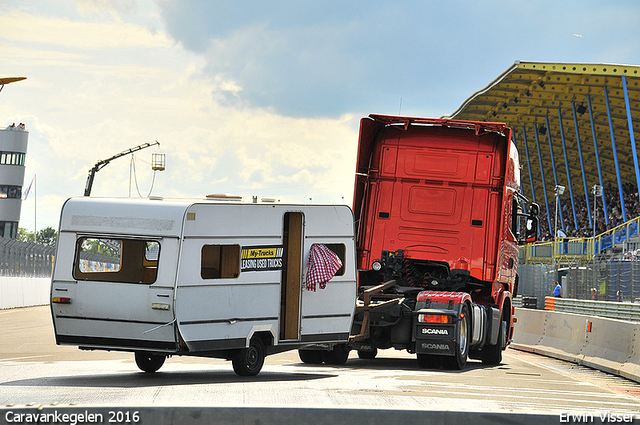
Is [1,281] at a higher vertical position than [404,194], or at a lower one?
lower

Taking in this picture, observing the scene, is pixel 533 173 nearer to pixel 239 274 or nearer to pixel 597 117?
pixel 597 117

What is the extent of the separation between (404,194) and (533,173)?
59.4m

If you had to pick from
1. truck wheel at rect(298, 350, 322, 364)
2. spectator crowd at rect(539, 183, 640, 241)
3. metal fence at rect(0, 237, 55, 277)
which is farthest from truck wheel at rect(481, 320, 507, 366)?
spectator crowd at rect(539, 183, 640, 241)

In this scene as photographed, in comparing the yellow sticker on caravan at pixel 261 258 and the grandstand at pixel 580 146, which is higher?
the grandstand at pixel 580 146

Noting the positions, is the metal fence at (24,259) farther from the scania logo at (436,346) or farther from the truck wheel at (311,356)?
the scania logo at (436,346)

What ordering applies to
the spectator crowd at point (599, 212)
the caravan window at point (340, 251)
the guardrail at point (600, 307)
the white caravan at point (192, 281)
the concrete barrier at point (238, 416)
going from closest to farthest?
the concrete barrier at point (238, 416), the white caravan at point (192, 281), the caravan window at point (340, 251), the guardrail at point (600, 307), the spectator crowd at point (599, 212)

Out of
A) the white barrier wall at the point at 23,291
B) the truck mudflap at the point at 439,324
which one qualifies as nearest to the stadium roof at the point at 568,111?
the white barrier wall at the point at 23,291

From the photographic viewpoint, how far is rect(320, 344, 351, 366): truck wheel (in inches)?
641

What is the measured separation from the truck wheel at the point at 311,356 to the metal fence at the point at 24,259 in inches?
954

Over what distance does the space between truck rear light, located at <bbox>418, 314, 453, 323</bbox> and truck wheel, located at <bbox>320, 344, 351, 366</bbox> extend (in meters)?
1.89

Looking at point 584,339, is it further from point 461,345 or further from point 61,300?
point 61,300

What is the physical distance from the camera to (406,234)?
16.4 meters

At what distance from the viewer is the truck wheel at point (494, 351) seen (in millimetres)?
17547

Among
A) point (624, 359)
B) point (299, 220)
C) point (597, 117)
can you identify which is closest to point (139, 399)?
point (299, 220)
